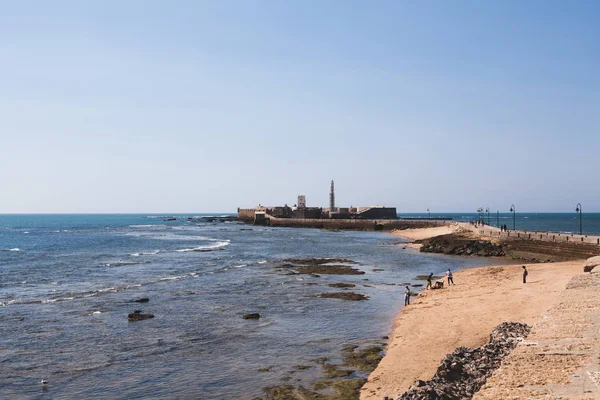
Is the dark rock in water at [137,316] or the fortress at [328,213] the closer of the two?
the dark rock in water at [137,316]

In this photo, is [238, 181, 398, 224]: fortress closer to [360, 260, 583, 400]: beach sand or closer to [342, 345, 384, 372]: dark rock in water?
[360, 260, 583, 400]: beach sand

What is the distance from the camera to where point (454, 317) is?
21359mm

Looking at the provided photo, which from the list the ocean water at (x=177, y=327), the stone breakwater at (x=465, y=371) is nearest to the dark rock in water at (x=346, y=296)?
the ocean water at (x=177, y=327)

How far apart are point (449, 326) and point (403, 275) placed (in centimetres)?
1874

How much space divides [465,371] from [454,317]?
30.8 ft

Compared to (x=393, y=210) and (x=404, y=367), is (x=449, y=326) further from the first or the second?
(x=393, y=210)

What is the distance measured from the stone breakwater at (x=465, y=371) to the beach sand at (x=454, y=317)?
1.33 meters

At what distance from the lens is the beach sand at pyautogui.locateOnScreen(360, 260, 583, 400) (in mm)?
14844

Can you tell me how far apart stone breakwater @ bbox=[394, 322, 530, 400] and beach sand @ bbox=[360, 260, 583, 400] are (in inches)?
52.3

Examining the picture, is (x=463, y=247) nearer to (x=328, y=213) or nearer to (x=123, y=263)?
(x=123, y=263)

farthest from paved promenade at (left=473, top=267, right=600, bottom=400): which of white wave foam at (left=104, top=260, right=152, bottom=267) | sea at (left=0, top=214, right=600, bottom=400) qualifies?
white wave foam at (left=104, top=260, right=152, bottom=267)

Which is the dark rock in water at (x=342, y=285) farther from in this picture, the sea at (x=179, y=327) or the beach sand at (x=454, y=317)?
the beach sand at (x=454, y=317)

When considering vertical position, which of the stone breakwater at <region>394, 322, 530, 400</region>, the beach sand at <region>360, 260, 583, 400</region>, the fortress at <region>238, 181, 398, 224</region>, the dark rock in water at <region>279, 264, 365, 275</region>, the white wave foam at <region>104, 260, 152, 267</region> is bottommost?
the dark rock in water at <region>279, 264, 365, 275</region>

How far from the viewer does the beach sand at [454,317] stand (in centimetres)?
1484
